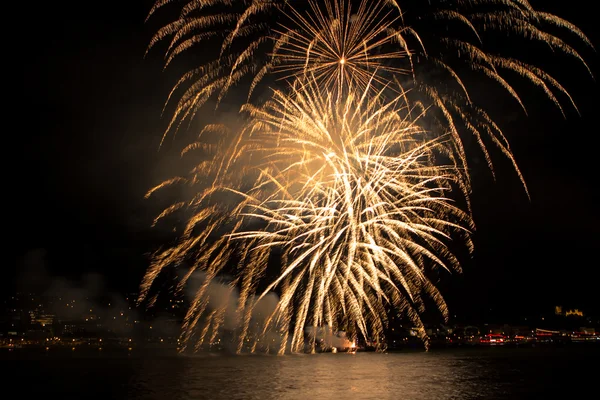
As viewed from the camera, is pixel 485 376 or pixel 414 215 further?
pixel 485 376

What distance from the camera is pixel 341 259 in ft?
75.4

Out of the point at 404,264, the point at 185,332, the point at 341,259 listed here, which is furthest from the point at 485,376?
the point at 185,332

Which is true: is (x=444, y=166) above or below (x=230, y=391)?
above

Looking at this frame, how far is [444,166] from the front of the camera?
21.2 m

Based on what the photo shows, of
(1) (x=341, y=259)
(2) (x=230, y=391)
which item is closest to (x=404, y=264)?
(1) (x=341, y=259)

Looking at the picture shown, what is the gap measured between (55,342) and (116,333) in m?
14.9

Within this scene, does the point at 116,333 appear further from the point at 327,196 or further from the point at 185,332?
the point at 327,196

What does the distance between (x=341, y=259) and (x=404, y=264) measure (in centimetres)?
370

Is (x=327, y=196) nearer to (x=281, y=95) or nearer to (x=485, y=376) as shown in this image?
(x=281, y=95)

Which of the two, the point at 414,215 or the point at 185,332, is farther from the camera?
the point at 185,332

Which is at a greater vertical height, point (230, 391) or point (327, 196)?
point (327, 196)

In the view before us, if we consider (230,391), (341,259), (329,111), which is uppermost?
(329,111)

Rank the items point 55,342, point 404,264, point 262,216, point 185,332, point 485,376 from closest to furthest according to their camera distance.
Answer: point 262,216
point 404,264
point 485,376
point 55,342
point 185,332

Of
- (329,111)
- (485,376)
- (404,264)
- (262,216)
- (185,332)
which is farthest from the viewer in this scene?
(185,332)
